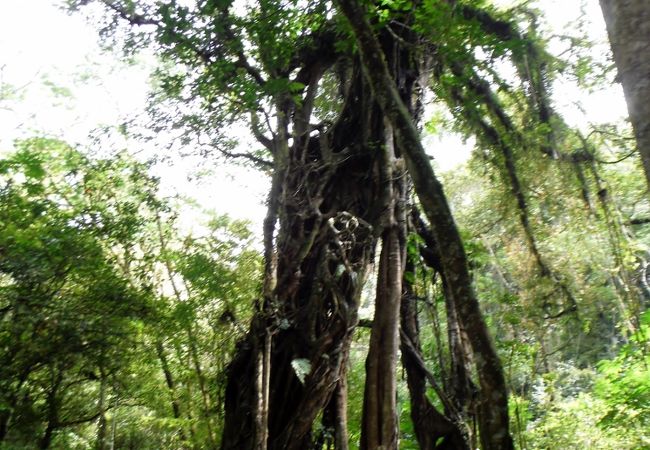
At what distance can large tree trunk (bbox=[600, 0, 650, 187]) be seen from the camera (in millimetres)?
1300

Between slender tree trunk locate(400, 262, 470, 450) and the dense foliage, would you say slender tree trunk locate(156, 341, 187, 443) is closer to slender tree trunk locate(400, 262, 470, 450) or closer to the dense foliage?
the dense foliage

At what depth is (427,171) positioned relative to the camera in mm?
2359

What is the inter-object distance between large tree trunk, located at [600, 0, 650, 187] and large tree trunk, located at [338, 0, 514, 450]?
1.00 meters

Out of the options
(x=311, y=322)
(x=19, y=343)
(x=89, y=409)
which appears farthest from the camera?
(x=89, y=409)

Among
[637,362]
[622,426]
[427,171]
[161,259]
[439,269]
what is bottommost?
[622,426]

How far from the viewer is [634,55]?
137cm

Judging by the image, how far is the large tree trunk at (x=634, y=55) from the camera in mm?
1300

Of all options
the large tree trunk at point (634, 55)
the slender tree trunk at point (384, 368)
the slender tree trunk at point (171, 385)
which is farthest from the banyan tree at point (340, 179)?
the slender tree trunk at point (171, 385)

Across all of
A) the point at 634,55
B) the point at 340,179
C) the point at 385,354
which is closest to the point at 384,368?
the point at 385,354

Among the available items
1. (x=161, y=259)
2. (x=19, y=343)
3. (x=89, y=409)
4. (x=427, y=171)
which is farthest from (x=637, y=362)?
(x=89, y=409)

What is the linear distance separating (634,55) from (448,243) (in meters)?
1.09

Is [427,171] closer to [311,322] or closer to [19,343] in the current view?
[311,322]

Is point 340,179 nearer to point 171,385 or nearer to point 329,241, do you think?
point 329,241

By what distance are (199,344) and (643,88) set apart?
5448 millimetres
